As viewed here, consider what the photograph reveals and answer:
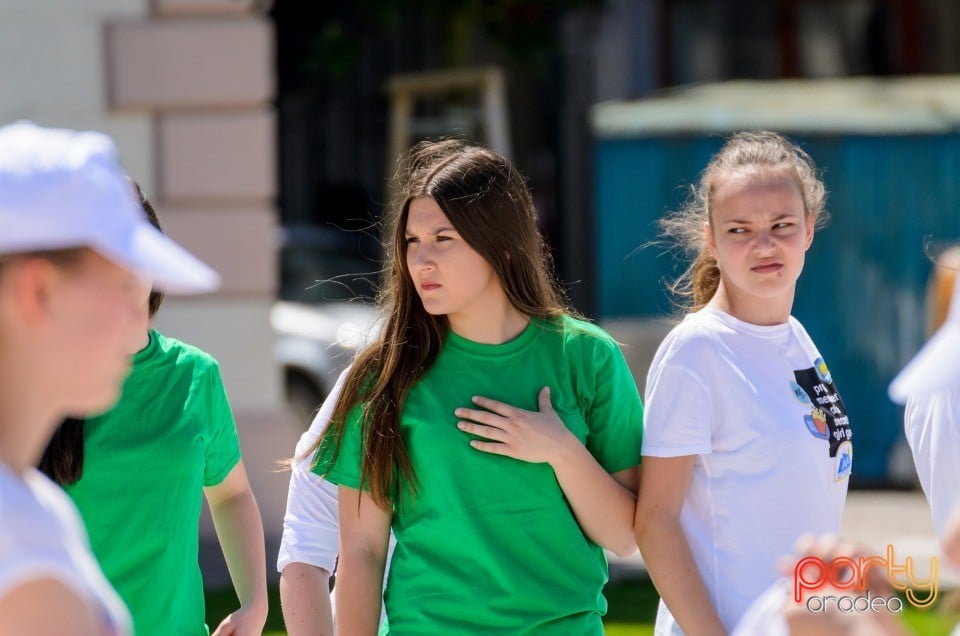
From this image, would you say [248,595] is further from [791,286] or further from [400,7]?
[400,7]

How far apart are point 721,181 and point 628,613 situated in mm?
3734

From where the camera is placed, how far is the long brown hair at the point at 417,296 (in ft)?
9.66

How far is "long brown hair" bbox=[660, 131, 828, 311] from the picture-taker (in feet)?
10.7

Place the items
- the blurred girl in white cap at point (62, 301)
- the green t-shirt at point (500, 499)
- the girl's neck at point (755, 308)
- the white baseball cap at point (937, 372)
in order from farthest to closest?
the girl's neck at point (755, 308) → the green t-shirt at point (500, 499) → the white baseball cap at point (937, 372) → the blurred girl in white cap at point (62, 301)

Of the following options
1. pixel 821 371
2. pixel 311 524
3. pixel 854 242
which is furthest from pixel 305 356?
pixel 821 371

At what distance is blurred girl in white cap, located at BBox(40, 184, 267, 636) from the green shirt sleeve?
28cm

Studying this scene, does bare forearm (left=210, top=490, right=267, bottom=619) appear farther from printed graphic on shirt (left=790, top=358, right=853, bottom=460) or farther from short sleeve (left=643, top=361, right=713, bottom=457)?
printed graphic on shirt (left=790, top=358, right=853, bottom=460)

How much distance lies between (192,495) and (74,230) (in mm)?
1554

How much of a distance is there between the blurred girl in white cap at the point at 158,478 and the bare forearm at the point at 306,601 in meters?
0.08

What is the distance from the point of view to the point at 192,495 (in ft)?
10.0

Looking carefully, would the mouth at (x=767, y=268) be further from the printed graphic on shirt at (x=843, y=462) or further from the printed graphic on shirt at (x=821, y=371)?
the printed graphic on shirt at (x=843, y=462)

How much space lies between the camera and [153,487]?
9.77 ft

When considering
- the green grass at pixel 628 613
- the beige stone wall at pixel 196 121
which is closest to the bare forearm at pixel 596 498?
the green grass at pixel 628 613

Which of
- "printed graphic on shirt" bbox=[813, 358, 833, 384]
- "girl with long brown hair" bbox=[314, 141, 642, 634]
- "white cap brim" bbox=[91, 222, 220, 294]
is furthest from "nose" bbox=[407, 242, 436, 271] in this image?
"white cap brim" bbox=[91, 222, 220, 294]
